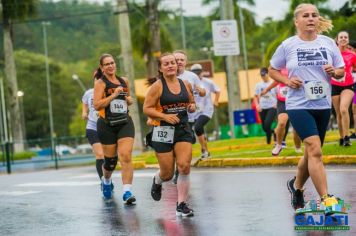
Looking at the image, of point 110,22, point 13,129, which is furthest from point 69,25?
point 13,129

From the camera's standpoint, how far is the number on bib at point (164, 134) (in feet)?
30.3

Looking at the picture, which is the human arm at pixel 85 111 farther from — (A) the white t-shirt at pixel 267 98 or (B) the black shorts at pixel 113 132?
(A) the white t-shirt at pixel 267 98

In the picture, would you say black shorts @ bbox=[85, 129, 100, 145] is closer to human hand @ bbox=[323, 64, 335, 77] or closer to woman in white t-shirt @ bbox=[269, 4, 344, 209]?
woman in white t-shirt @ bbox=[269, 4, 344, 209]

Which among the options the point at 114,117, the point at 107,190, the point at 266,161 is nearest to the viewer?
the point at 114,117

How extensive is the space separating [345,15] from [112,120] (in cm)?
3057

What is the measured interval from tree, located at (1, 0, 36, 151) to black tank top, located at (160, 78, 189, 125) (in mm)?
35314

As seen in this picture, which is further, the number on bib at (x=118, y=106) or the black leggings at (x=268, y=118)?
the black leggings at (x=268, y=118)

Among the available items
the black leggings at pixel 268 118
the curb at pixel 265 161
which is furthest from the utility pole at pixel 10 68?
the curb at pixel 265 161

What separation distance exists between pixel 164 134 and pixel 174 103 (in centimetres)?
36

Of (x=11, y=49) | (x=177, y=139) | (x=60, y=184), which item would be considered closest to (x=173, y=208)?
(x=177, y=139)

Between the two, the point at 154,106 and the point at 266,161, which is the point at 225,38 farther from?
the point at 154,106

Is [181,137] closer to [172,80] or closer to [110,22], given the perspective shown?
[172,80]

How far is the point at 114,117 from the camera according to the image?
1117cm

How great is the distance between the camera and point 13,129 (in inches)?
1783
